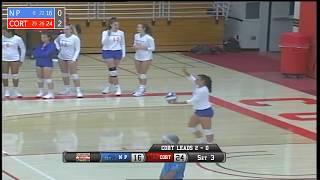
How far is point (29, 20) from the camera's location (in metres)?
3.22

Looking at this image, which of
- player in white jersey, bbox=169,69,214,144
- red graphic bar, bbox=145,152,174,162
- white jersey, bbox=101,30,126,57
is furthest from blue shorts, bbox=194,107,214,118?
red graphic bar, bbox=145,152,174,162

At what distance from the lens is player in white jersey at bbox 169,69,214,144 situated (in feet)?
27.2

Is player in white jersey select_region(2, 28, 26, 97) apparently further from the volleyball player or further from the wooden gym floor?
the wooden gym floor

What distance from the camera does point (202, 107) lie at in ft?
27.9

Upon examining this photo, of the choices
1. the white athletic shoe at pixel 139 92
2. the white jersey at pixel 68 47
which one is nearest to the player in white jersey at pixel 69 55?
the white jersey at pixel 68 47

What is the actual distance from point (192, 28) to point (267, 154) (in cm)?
987

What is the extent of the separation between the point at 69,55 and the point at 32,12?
27.9 ft

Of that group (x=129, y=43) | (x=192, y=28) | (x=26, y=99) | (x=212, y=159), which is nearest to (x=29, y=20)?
(x=212, y=159)

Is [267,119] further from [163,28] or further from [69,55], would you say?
[163,28]

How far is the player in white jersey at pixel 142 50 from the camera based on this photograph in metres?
12.0

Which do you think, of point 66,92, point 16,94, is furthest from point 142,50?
point 16,94

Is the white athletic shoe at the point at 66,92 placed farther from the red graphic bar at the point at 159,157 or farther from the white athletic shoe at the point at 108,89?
the red graphic bar at the point at 159,157

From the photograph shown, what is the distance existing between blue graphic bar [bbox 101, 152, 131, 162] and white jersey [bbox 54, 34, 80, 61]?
7.14 meters
